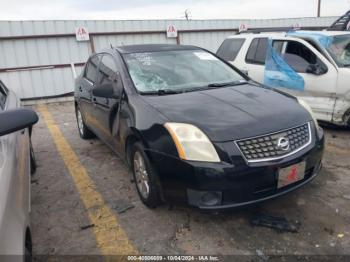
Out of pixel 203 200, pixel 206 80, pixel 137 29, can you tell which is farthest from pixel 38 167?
pixel 137 29

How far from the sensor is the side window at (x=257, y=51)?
6258mm

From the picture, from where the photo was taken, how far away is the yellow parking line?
2797 millimetres

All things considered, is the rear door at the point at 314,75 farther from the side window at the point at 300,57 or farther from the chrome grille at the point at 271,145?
the chrome grille at the point at 271,145

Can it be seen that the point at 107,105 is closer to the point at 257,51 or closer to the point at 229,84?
the point at 229,84

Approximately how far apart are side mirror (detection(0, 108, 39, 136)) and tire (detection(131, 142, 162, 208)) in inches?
43.4

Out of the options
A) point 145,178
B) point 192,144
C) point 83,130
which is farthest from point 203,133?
point 83,130

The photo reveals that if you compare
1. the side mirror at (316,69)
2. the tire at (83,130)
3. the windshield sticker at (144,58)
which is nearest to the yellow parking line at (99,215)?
the tire at (83,130)

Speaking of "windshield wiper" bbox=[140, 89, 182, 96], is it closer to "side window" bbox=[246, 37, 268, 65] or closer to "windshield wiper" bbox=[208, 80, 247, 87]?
"windshield wiper" bbox=[208, 80, 247, 87]

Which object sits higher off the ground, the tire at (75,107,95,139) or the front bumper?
the front bumper

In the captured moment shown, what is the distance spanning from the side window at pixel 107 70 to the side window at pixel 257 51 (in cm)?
309

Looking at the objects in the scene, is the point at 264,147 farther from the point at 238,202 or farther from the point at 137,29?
the point at 137,29

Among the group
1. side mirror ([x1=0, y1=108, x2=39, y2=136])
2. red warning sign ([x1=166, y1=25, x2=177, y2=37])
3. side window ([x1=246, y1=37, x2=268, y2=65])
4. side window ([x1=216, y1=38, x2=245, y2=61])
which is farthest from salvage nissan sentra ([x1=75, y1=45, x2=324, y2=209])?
→ red warning sign ([x1=166, y1=25, x2=177, y2=37])

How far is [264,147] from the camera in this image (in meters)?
2.68

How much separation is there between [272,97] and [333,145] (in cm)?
208
